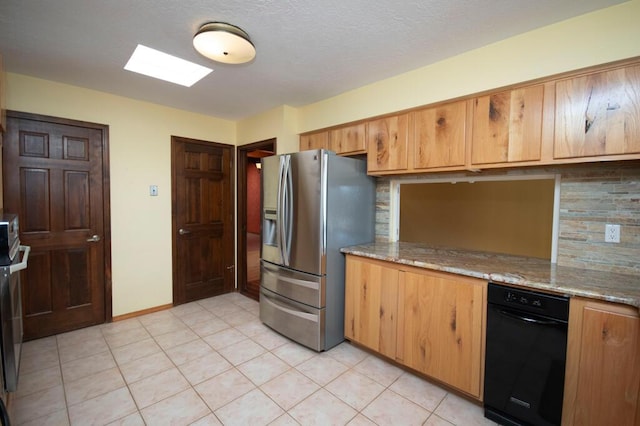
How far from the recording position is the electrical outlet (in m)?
1.70

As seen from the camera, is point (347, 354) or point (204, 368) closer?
point (204, 368)

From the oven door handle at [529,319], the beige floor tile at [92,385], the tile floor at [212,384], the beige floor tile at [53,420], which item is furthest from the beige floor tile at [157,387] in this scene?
the oven door handle at [529,319]

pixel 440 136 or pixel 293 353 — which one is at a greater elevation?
pixel 440 136

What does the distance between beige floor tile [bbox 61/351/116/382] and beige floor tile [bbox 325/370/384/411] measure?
1.81m

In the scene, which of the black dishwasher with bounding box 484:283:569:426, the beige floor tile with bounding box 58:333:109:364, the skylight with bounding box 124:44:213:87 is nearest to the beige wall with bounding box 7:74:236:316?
the beige floor tile with bounding box 58:333:109:364

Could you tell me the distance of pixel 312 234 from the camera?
2.39 m

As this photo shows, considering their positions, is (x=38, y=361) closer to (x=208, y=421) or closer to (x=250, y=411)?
(x=208, y=421)

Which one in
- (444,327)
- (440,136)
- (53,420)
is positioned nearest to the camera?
(53,420)

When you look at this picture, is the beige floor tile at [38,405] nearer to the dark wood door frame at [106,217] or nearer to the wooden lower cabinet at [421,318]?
the dark wood door frame at [106,217]

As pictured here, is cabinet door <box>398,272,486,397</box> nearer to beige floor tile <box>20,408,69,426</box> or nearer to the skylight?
beige floor tile <box>20,408,69,426</box>

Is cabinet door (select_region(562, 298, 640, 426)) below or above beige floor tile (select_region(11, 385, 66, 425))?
above

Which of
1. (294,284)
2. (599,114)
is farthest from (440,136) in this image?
(294,284)

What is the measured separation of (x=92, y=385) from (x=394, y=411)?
213 centimetres

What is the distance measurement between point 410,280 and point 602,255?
47.3 inches
